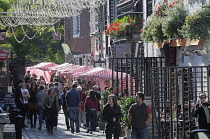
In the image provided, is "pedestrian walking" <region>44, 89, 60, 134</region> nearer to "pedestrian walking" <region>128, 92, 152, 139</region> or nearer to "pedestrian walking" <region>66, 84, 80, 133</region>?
"pedestrian walking" <region>66, 84, 80, 133</region>

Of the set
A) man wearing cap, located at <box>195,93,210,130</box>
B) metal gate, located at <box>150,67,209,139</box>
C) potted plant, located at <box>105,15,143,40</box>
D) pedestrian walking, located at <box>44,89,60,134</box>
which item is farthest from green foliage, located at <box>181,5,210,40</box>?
potted plant, located at <box>105,15,143,40</box>

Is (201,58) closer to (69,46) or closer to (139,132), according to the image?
(139,132)

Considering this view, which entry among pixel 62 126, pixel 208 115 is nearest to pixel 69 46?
pixel 62 126

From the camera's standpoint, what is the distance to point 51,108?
21.8m

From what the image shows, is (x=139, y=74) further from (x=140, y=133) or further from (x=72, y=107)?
(x=140, y=133)

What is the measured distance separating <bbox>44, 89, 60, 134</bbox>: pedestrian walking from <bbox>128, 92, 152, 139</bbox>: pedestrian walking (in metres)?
7.29

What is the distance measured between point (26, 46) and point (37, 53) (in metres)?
6.29

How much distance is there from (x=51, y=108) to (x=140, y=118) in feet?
25.0

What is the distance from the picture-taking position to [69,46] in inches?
2657

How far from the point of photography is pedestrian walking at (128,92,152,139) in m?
14.7

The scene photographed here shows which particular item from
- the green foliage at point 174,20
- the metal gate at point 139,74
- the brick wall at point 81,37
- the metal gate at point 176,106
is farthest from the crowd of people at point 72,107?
the brick wall at point 81,37

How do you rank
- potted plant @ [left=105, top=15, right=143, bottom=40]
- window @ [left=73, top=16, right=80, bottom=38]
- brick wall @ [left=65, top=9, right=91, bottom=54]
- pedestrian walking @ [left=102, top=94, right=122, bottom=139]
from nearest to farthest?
pedestrian walking @ [left=102, top=94, right=122, bottom=139] → potted plant @ [left=105, top=15, right=143, bottom=40] → brick wall @ [left=65, top=9, right=91, bottom=54] → window @ [left=73, top=16, right=80, bottom=38]

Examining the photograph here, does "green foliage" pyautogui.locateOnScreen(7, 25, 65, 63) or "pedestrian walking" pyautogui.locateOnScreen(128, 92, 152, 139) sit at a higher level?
"green foliage" pyautogui.locateOnScreen(7, 25, 65, 63)

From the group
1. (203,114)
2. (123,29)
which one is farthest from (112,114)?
(123,29)
